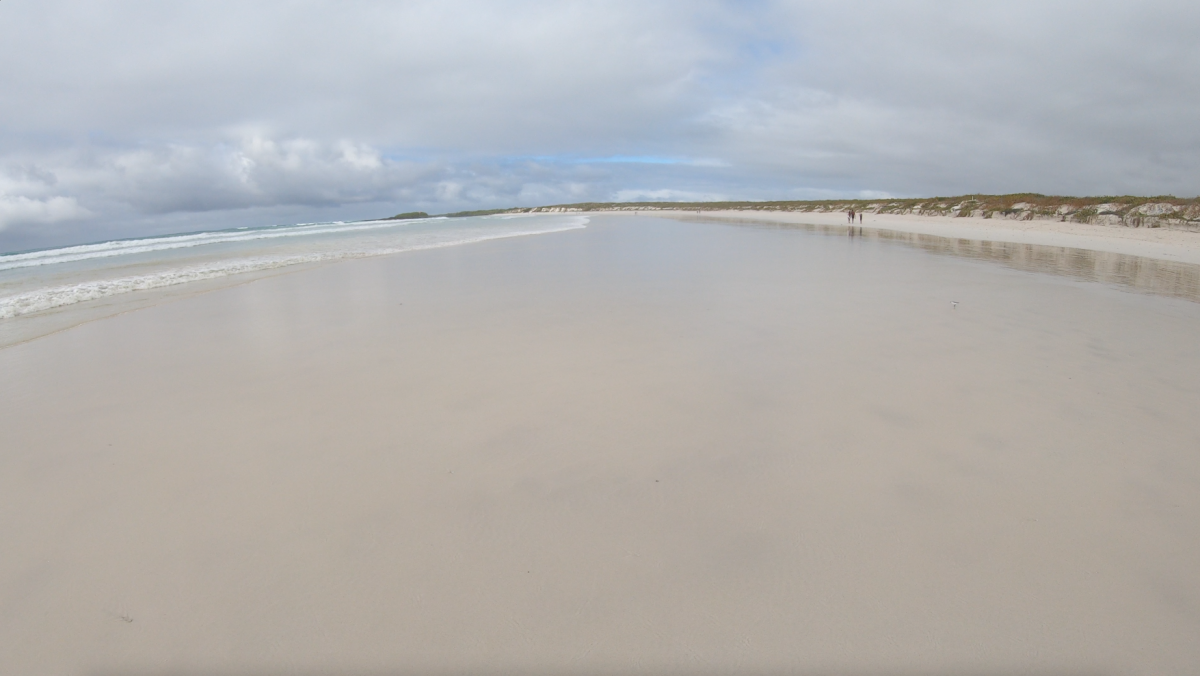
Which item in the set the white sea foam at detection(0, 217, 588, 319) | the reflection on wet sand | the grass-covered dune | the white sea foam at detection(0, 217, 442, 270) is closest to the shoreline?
the grass-covered dune

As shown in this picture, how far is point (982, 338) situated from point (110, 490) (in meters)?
7.28

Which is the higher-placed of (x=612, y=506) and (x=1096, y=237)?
(x=1096, y=237)

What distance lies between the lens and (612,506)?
2650mm

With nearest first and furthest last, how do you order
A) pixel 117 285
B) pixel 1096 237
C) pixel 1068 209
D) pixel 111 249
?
1. pixel 117 285
2. pixel 1096 237
3. pixel 1068 209
4. pixel 111 249

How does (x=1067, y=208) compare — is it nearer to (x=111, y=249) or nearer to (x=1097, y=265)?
(x=1097, y=265)

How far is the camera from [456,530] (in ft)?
8.16

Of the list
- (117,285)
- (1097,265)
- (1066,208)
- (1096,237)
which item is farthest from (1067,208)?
(117,285)

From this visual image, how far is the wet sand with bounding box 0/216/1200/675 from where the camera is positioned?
1.91 m

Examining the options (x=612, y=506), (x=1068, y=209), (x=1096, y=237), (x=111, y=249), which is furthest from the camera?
(x=111, y=249)

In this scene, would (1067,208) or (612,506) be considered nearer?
(612,506)

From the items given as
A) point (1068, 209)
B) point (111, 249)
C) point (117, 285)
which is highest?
point (111, 249)

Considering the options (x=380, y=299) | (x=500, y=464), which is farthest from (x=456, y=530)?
(x=380, y=299)

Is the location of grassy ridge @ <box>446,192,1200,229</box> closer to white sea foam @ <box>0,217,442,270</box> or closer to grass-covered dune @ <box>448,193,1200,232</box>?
grass-covered dune @ <box>448,193,1200,232</box>

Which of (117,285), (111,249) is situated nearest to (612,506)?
(117,285)
